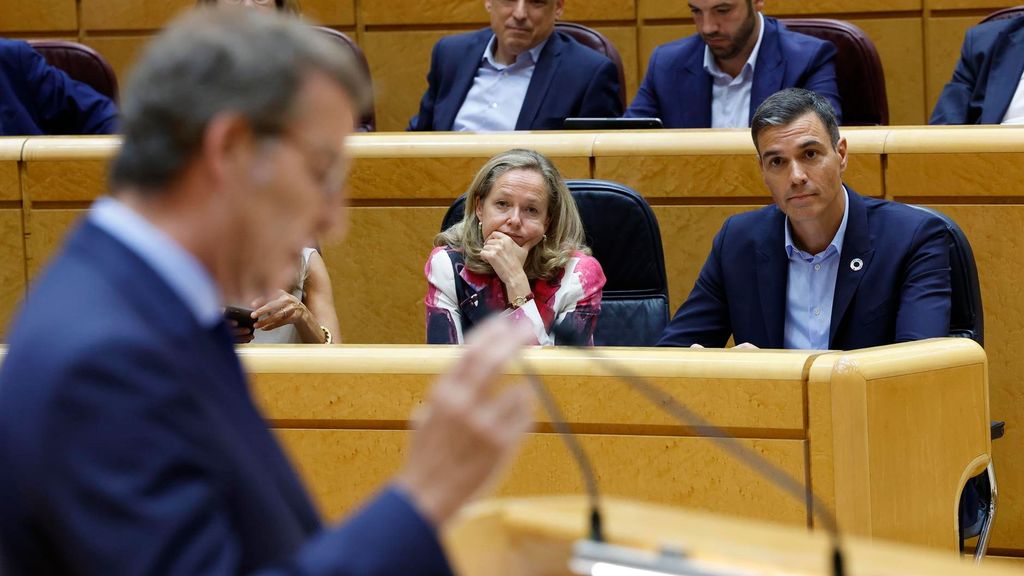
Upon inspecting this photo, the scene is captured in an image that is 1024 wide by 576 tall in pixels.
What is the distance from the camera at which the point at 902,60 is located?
5.19m

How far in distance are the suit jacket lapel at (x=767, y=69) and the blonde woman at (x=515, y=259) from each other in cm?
100

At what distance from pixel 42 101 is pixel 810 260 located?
2.30m

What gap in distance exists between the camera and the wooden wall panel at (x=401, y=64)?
552 centimetres

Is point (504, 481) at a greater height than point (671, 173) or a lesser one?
lesser

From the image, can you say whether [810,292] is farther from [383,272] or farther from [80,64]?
[80,64]

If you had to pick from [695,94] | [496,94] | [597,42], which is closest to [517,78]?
[496,94]

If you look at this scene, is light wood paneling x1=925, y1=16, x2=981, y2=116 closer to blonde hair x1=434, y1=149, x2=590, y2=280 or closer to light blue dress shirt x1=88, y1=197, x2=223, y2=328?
blonde hair x1=434, y1=149, x2=590, y2=280

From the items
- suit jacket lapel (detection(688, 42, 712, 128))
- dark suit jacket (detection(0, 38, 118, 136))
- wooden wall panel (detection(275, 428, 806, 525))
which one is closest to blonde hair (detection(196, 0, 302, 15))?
dark suit jacket (detection(0, 38, 118, 136))

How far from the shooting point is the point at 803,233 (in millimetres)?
2869

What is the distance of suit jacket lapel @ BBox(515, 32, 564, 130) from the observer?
12.9ft

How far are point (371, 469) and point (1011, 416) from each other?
1.47m

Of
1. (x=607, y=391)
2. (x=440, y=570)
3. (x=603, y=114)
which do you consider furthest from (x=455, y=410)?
(x=603, y=114)

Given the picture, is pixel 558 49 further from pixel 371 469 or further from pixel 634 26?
pixel 371 469

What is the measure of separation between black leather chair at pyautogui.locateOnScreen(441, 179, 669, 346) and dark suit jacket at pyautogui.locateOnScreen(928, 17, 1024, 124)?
1288 mm
